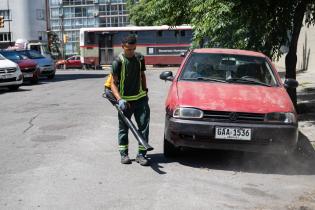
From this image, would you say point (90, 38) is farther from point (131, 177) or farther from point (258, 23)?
point (131, 177)

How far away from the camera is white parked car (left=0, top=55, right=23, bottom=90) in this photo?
20.4 metres

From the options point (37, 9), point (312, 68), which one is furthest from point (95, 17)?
point (312, 68)

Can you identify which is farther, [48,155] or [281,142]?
[48,155]

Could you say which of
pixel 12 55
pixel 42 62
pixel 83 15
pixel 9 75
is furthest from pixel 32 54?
pixel 83 15

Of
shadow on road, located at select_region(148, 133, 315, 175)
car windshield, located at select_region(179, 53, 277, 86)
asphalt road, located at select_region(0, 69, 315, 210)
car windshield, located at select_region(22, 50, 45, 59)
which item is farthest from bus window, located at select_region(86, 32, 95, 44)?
shadow on road, located at select_region(148, 133, 315, 175)

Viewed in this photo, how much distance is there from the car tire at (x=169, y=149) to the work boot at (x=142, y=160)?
0.42 metres

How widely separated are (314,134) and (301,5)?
3.21m

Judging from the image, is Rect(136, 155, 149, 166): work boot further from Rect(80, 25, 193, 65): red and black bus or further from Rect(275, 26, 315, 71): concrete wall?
Rect(80, 25, 193, 65): red and black bus

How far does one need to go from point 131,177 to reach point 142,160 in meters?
0.68

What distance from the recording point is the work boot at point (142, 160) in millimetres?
7233

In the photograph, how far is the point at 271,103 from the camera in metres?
7.20

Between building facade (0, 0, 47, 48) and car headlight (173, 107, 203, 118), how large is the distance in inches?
2685

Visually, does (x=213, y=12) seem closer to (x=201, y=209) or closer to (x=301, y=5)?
(x=301, y=5)

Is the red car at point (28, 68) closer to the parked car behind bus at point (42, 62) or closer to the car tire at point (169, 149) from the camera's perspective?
the parked car behind bus at point (42, 62)
